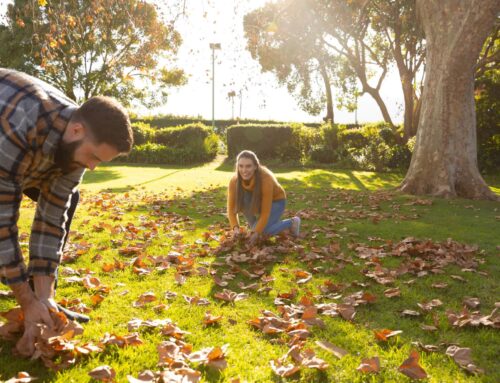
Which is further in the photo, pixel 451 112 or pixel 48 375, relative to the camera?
pixel 451 112

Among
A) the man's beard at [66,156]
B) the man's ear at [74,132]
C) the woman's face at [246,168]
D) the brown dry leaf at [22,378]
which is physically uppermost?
the man's ear at [74,132]

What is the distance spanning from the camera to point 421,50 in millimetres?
21484

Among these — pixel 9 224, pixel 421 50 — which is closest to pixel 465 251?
pixel 9 224

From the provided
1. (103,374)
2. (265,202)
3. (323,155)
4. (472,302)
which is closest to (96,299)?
(103,374)

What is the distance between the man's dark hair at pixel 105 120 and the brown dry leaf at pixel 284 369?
1.67m

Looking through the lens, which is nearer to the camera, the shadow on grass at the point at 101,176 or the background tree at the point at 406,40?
the shadow on grass at the point at 101,176

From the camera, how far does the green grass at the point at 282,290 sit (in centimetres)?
275

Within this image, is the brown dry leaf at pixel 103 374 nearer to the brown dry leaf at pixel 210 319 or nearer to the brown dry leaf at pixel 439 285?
the brown dry leaf at pixel 210 319

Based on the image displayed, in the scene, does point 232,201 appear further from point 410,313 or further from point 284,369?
point 284,369

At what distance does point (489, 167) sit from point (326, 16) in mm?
→ 9591

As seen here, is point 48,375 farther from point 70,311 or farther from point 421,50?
point 421,50

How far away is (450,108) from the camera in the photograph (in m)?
11.0

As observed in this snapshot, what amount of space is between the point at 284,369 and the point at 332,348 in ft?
1.58

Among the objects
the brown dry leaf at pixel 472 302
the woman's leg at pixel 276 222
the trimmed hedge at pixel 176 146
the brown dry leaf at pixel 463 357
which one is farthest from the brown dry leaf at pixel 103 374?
the trimmed hedge at pixel 176 146
